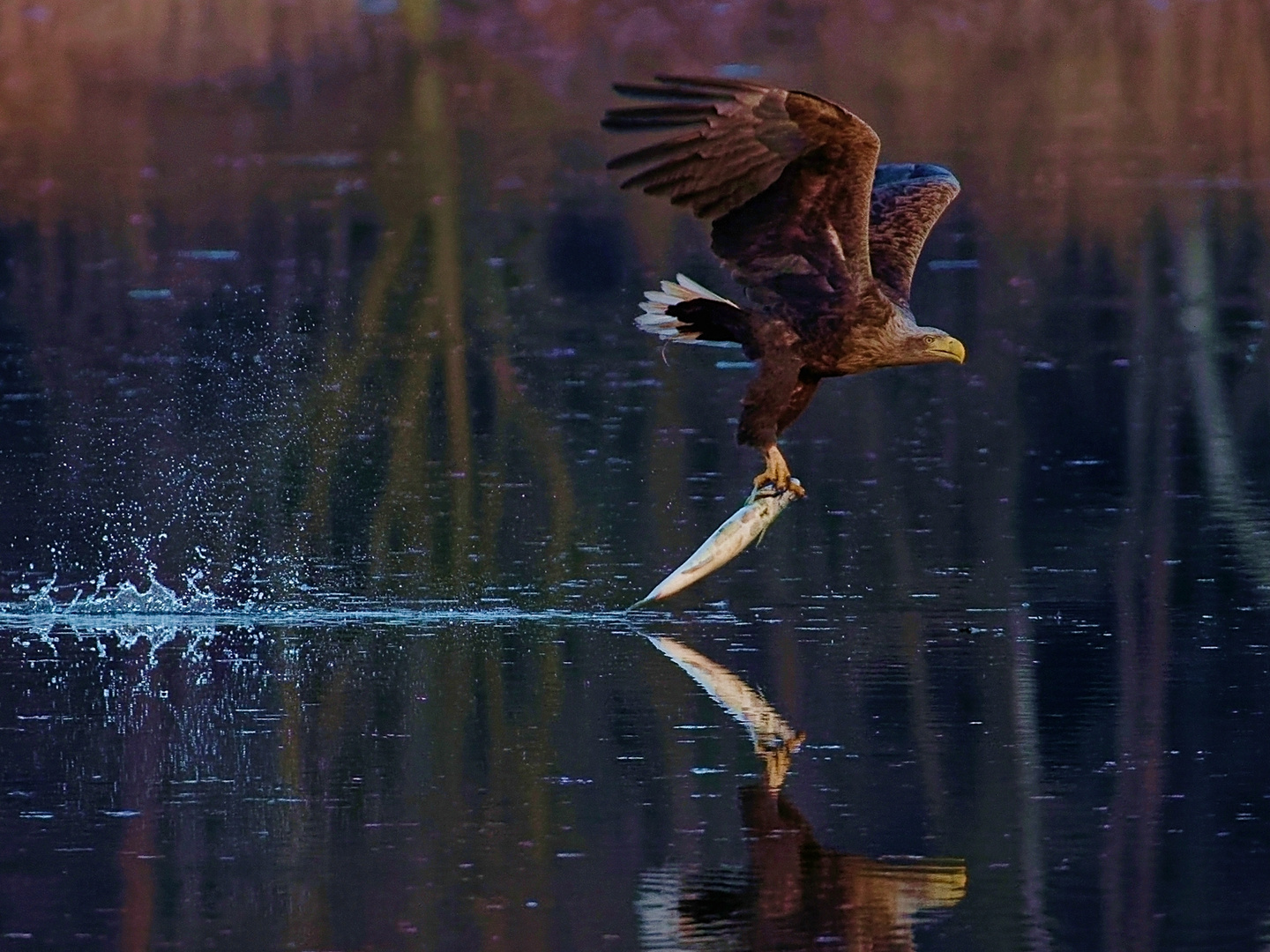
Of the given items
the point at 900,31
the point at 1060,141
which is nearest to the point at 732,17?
the point at 900,31

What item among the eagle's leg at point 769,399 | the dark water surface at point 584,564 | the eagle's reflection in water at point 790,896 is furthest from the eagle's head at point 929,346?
the eagle's reflection in water at point 790,896

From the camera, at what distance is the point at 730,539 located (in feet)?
27.8

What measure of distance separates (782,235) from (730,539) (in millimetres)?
951

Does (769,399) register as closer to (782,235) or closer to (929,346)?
(929,346)

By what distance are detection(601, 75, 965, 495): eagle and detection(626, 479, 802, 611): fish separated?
Result: 4.3 inches

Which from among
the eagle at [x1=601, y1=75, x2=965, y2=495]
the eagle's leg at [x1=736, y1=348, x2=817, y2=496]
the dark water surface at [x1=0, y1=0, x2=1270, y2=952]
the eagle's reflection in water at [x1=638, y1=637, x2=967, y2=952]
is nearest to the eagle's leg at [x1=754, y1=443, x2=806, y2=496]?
the eagle at [x1=601, y1=75, x2=965, y2=495]

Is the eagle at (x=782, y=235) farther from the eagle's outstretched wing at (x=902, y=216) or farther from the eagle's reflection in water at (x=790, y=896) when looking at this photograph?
the eagle's reflection in water at (x=790, y=896)

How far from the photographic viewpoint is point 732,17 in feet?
84.9

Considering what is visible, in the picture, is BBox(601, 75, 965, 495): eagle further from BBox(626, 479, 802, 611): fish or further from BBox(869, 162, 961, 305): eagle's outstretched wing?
BBox(626, 479, 802, 611): fish

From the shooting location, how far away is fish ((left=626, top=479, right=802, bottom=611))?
8.41 meters

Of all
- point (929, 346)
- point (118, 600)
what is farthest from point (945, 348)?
point (118, 600)

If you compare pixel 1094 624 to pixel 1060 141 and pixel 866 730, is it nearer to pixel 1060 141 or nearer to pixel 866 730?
pixel 866 730

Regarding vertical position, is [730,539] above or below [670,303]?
below

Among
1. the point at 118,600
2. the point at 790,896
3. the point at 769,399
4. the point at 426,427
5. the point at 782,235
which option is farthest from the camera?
the point at 426,427
